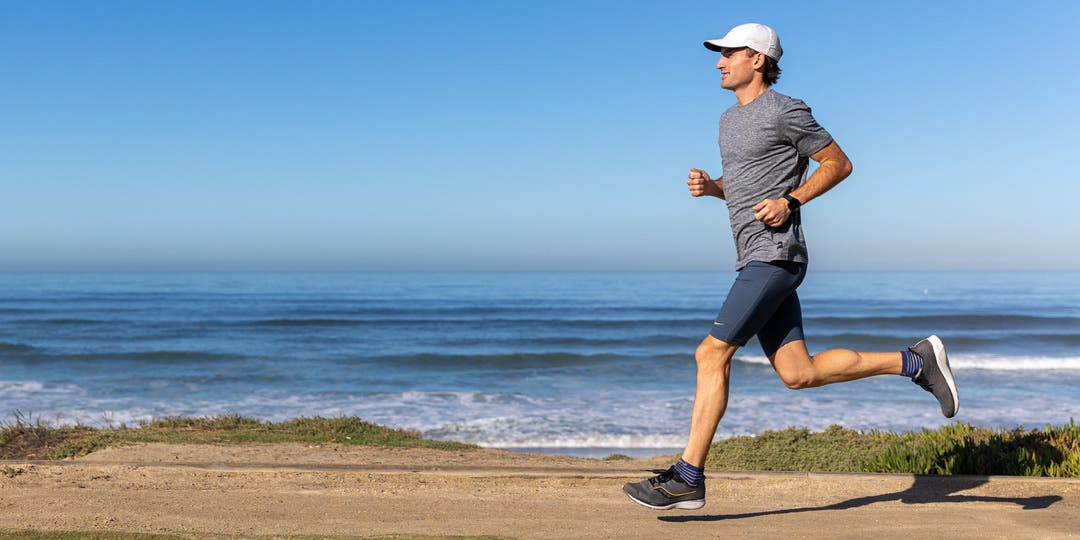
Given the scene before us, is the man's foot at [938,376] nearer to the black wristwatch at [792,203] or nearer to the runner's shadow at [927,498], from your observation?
the runner's shadow at [927,498]

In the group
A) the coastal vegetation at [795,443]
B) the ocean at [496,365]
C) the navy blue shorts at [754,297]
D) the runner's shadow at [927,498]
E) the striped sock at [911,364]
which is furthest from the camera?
the ocean at [496,365]

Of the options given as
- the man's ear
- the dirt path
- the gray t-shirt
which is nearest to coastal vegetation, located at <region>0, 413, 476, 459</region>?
the dirt path

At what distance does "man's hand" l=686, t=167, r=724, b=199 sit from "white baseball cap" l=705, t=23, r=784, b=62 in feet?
1.86

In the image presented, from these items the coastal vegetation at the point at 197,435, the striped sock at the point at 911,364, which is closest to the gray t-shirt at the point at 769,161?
the striped sock at the point at 911,364

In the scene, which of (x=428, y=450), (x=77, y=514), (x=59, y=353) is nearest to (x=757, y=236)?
(x=77, y=514)

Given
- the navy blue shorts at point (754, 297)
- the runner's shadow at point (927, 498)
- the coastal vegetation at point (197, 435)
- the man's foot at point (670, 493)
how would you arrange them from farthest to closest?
1. the coastal vegetation at point (197, 435)
2. the runner's shadow at point (927, 498)
3. the man's foot at point (670, 493)
4. the navy blue shorts at point (754, 297)

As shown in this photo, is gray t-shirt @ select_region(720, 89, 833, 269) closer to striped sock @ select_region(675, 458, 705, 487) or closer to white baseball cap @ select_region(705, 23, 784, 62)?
white baseball cap @ select_region(705, 23, 784, 62)

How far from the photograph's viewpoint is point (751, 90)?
4.02 m

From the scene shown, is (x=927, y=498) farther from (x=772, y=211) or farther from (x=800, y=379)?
(x=772, y=211)

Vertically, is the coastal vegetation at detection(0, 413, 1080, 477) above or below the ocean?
above

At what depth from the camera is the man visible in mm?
3846

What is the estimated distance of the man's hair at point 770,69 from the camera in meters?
3.96

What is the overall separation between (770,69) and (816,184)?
0.57m

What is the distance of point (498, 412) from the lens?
46.2ft
